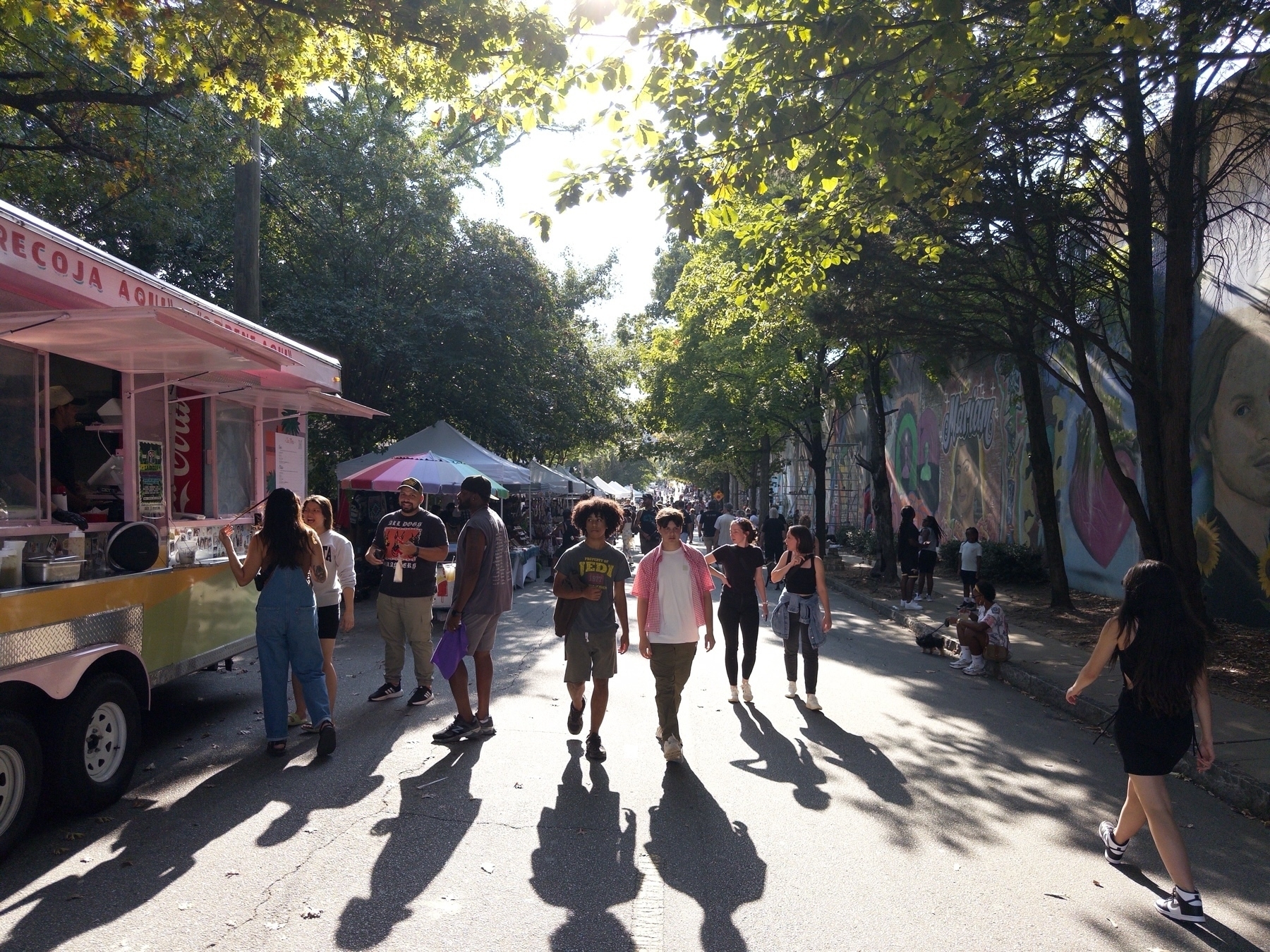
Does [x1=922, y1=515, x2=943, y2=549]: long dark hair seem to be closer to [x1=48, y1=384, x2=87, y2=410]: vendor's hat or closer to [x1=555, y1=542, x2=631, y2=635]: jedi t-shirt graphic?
[x1=555, y1=542, x2=631, y2=635]: jedi t-shirt graphic

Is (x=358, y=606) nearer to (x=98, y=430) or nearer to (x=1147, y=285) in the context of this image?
(x=98, y=430)

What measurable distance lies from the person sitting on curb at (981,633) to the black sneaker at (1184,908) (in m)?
6.70

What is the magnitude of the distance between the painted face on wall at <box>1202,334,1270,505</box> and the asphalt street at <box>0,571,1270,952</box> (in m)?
6.77

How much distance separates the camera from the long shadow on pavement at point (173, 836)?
3.97 metres

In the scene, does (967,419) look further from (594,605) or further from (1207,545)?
(594,605)

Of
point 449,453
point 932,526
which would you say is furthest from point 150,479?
point 932,526

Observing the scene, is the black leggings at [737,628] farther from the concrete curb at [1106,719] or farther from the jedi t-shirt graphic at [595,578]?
the concrete curb at [1106,719]

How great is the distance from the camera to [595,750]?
6.59 m

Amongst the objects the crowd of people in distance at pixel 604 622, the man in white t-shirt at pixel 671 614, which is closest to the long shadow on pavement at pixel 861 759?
the crowd of people in distance at pixel 604 622

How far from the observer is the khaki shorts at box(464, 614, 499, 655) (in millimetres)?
6902

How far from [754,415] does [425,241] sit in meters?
9.61

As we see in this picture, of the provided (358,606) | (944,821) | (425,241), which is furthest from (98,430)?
(425,241)

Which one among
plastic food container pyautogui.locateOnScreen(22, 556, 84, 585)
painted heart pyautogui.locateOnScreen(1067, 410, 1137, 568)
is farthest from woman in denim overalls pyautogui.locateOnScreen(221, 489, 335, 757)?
painted heart pyautogui.locateOnScreen(1067, 410, 1137, 568)

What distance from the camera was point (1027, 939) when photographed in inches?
159
